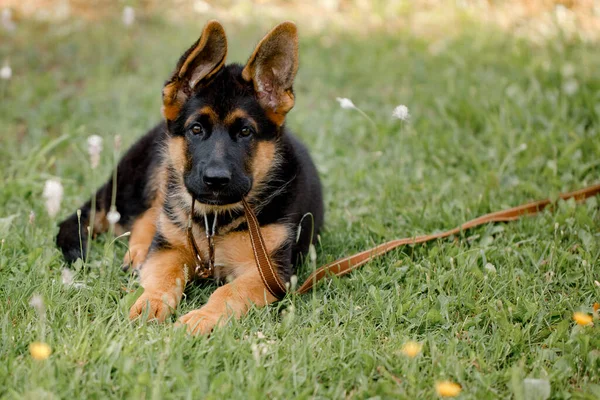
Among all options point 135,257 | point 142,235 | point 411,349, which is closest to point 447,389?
point 411,349

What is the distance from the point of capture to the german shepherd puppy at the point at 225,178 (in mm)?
3689

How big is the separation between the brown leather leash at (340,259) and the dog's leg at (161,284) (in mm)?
137

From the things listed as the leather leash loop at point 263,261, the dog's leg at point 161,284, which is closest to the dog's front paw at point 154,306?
the dog's leg at point 161,284

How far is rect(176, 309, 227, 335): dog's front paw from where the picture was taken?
327 cm

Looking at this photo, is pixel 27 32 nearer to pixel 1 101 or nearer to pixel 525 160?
pixel 1 101

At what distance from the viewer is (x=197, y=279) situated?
421cm

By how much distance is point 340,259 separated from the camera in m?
4.21

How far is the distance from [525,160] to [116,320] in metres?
3.78

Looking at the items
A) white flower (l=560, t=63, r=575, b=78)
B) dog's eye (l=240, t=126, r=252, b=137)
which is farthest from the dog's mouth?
white flower (l=560, t=63, r=575, b=78)

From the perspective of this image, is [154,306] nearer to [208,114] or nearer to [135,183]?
[208,114]

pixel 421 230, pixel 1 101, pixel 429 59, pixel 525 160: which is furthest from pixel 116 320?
pixel 429 59

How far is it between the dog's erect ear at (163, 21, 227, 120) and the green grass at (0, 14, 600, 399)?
962 mm

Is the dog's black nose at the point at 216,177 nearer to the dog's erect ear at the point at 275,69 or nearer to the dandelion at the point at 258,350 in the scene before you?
the dog's erect ear at the point at 275,69

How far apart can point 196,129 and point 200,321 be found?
1151 mm
